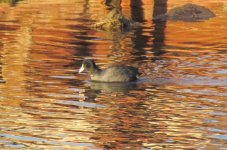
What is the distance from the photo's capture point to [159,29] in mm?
28422

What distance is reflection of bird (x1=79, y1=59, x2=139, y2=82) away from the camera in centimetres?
1836

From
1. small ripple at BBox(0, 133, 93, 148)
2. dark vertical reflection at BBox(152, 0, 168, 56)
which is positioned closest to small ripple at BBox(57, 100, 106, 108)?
small ripple at BBox(0, 133, 93, 148)

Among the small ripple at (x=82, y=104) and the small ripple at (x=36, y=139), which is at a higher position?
Result: the small ripple at (x=36, y=139)

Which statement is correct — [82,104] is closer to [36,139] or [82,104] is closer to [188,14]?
[36,139]

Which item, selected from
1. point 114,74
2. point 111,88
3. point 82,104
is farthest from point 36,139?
point 114,74

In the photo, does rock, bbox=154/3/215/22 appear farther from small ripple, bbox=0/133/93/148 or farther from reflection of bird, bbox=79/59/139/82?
small ripple, bbox=0/133/93/148

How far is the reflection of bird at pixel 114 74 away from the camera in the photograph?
18.4 meters

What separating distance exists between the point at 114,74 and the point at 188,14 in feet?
42.8

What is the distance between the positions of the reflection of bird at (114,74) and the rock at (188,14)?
12742 millimetres

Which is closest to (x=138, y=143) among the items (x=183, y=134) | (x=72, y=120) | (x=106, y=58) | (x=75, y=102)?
(x=183, y=134)

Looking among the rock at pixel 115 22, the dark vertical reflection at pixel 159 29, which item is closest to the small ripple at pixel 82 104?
the dark vertical reflection at pixel 159 29

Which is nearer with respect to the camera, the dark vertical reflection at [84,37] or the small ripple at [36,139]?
the small ripple at [36,139]

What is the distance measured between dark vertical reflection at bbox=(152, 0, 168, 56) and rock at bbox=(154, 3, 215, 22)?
74 cm

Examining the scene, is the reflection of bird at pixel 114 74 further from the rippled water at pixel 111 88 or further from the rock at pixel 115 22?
the rock at pixel 115 22
